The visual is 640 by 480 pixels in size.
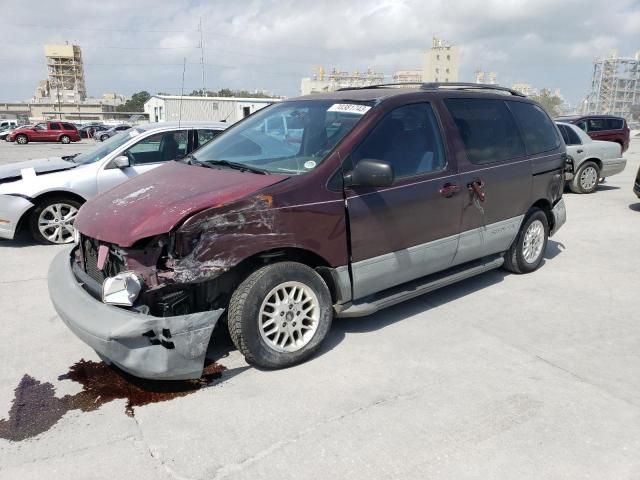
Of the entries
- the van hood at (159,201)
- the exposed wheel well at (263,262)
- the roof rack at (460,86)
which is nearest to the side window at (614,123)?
the roof rack at (460,86)

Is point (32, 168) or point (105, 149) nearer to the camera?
point (32, 168)

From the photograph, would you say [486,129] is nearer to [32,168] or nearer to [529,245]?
[529,245]

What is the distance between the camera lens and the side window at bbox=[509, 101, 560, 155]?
206 inches

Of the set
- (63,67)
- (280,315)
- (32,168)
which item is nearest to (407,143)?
(280,315)

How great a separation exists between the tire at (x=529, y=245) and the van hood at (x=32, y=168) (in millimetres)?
5662

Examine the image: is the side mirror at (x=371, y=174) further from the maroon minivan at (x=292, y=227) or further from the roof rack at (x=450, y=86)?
the roof rack at (x=450, y=86)

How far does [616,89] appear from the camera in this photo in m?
105

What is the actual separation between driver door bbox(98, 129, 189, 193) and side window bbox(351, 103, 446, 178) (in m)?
4.02

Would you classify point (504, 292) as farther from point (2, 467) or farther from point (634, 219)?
point (634, 219)

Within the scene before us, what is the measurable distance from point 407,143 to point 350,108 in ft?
1.73

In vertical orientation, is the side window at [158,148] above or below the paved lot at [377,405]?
above

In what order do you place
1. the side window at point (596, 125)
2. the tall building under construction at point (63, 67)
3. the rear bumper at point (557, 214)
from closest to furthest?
the rear bumper at point (557, 214) → the side window at point (596, 125) → the tall building under construction at point (63, 67)

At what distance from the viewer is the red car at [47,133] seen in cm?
3809

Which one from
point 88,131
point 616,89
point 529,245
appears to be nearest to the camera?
point 529,245
